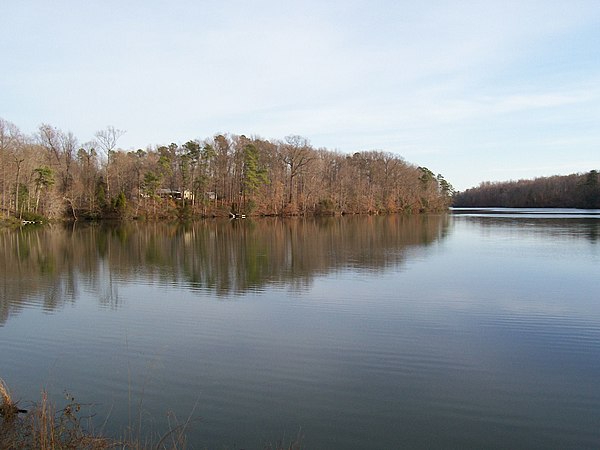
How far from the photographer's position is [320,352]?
9.16 metres

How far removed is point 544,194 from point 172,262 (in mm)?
119820

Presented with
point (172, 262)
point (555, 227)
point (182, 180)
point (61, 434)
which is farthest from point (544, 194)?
point (61, 434)

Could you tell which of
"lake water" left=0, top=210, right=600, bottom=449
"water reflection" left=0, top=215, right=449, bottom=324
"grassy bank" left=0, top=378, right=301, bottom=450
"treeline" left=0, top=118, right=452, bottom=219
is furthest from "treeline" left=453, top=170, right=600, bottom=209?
"grassy bank" left=0, top=378, right=301, bottom=450

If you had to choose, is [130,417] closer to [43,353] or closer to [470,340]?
[43,353]

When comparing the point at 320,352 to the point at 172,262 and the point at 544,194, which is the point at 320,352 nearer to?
the point at 172,262

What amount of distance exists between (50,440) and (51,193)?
5163 cm

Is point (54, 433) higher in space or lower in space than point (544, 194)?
lower

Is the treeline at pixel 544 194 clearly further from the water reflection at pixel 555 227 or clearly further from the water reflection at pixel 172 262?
the water reflection at pixel 172 262

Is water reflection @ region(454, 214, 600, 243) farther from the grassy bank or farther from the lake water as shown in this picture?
the grassy bank

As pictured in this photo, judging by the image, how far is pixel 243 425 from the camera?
20.6 feet

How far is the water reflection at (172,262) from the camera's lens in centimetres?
1580

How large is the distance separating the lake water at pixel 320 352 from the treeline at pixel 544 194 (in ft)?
308

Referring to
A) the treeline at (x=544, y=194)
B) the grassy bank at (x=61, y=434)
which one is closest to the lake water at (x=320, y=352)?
the grassy bank at (x=61, y=434)

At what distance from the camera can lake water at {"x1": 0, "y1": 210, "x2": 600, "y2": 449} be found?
20.7ft
